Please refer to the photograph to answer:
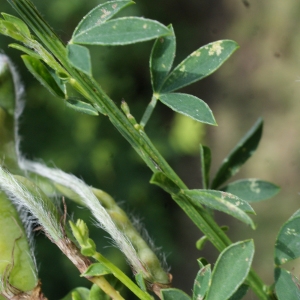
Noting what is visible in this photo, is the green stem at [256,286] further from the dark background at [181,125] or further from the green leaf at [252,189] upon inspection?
the dark background at [181,125]

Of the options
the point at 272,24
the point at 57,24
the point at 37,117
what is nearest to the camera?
the point at 57,24

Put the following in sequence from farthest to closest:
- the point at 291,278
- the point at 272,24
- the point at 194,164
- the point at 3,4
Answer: the point at 194,164 → the point at 272,24 → the point at 3,4 → the point at 291,278

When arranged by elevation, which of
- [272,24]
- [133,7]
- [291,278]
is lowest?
[291,278]

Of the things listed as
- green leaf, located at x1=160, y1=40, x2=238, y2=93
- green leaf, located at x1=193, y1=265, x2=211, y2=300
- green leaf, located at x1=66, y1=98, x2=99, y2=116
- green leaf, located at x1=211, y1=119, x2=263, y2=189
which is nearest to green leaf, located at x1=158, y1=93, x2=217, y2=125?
green leaf, located at x1=160, y1=40, x2=238, y2=93

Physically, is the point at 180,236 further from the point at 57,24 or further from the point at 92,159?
the point at 57,24

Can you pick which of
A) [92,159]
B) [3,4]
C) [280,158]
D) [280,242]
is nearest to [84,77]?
[280,242]

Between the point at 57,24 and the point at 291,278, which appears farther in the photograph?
the point at 57,24

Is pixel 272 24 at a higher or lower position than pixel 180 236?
higher
